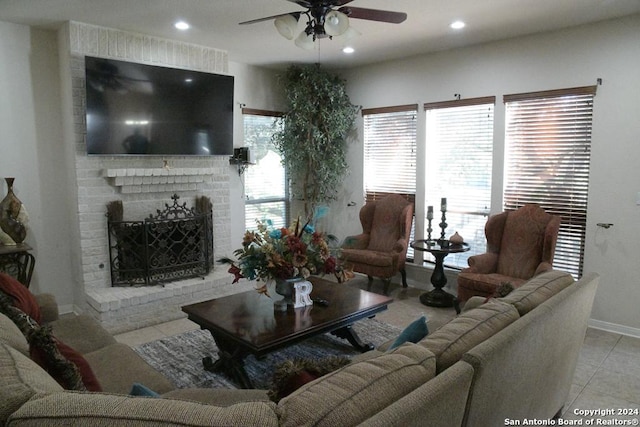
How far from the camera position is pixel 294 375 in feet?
4.49

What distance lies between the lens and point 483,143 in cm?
471

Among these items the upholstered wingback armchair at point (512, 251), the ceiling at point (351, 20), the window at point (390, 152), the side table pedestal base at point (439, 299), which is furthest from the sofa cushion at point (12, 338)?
the window at point (390, 152)

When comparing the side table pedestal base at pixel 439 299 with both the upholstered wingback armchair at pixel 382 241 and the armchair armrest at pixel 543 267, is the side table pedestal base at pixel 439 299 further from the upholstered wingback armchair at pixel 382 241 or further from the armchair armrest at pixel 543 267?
the armchair armrest at pixel 543 267

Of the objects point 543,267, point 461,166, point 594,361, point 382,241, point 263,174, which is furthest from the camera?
point 263,174

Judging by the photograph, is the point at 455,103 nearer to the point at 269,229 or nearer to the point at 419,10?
the point at 419,10

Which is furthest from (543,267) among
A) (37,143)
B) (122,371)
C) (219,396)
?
(37,143)

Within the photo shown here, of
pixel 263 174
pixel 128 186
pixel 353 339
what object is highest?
pixel 263 174

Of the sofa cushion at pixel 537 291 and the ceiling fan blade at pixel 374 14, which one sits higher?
the ceiling fan blade at pixel 374 14

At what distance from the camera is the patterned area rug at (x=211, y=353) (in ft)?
9.98

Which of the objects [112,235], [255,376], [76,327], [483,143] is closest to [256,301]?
[255,376]

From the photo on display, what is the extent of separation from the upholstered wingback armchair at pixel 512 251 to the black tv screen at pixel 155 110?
2.89 m

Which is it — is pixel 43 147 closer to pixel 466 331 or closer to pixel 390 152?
pixel 390 152

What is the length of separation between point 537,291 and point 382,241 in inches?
127

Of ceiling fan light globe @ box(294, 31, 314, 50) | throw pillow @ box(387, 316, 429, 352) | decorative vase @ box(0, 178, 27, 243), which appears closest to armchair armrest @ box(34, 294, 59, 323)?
decorative vase @ box(0, 178, 27, 243)
